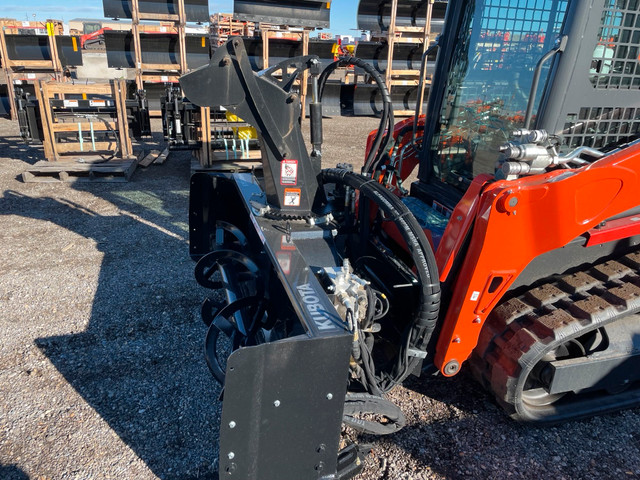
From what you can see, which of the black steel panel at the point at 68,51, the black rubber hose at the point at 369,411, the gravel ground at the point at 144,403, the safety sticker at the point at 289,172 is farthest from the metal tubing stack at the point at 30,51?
the black rubber hose at the point at 369,411

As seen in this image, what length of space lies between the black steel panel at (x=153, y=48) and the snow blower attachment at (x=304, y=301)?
955 cm

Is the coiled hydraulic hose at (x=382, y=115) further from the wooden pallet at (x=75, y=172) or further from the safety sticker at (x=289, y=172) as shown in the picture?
the wooden pallet at (x=75, y=172)

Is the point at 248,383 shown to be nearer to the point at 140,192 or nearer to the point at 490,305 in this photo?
the point at 490,305

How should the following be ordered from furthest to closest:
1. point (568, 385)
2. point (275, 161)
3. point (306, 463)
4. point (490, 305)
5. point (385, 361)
Result: 1. point (275, 161)
2. point (385, 361)
3. point (568, 385)
4. point (490, 305)
5. point (306, 463)

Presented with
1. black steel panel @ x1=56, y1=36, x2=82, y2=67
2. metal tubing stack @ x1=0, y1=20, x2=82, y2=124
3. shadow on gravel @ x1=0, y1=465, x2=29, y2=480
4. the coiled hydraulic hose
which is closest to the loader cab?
the coiled hydraulic hose

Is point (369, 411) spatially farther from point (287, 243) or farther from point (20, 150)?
point (20, 150)

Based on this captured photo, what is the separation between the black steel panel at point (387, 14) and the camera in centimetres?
1309

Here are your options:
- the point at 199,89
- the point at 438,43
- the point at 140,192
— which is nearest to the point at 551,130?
the point at 438,43

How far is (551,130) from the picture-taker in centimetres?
240

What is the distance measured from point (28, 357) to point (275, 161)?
2.01 meters

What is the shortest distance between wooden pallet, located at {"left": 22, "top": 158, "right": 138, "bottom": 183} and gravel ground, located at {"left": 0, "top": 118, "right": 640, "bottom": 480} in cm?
266

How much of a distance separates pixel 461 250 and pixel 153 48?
1166cm

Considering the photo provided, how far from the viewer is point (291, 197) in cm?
304

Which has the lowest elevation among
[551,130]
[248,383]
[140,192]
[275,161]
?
[140,192]
